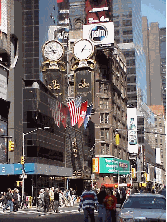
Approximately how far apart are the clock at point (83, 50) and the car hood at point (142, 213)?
76348 millimetres

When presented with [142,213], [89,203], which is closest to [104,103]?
[89,203]

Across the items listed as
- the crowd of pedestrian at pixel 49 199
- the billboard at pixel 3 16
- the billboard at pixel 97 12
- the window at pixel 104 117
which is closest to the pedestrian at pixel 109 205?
the crowd of pedestrian at pixel 49 199

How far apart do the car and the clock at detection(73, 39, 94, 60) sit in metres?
75.0

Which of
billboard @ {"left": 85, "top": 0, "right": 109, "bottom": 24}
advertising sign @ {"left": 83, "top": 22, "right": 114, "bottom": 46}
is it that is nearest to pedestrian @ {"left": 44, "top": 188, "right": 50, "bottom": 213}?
advertising sign @ {"left": 83, "top": 22, "right": 114, "bottom": 46}

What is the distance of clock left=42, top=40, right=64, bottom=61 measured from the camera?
8138cm

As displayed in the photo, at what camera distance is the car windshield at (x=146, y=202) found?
60.5 feet

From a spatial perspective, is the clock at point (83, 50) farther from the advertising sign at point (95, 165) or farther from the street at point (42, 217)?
the street at point (42, 217)

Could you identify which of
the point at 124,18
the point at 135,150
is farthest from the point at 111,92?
the point at 124,18

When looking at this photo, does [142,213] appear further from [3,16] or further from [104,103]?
[104,103]

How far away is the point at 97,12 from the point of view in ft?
359

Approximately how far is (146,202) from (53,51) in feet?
217

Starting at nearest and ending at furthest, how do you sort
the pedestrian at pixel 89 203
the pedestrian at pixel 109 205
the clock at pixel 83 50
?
the pedestrian at pixel 89 203 < the pedestrian at pixel 109 205 < the clock at pixel 83 50

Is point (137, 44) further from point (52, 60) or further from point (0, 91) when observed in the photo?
point (0, 91)

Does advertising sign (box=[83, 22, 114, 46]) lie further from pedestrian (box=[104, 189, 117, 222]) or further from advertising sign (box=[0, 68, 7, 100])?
pedestrian (box=[104, 189, 117, 222])
